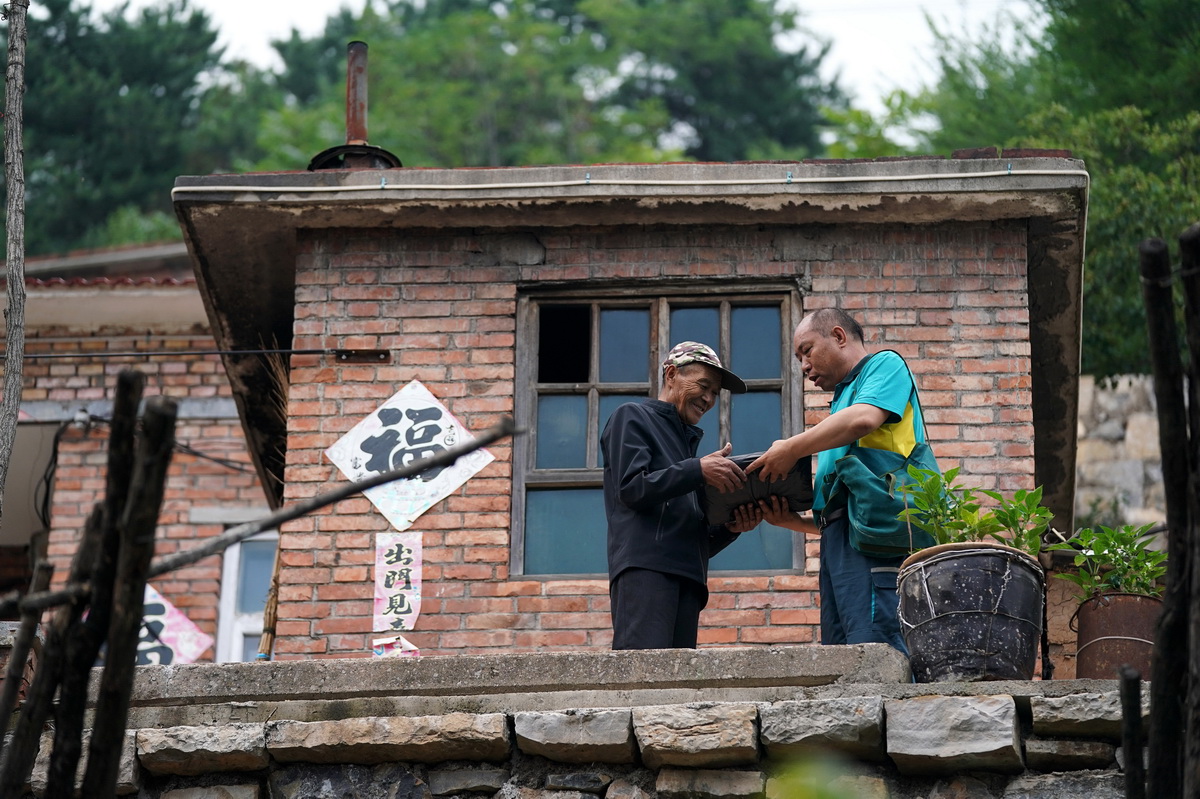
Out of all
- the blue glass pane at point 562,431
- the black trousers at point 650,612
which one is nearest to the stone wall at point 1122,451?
the blue glass pane at point 562,431

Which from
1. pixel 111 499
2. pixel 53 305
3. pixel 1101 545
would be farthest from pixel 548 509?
pixel 53 305

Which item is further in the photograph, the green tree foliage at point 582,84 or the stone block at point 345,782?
the green tree foliage at point 582,84

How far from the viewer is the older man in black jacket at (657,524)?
241 inches

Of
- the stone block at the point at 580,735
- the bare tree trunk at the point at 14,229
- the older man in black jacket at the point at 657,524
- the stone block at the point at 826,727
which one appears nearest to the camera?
the stone block at the point at 826,727

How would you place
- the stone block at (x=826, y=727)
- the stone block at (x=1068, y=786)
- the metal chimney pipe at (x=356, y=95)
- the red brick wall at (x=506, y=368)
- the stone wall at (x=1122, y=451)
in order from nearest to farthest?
the stone block at (x=1068, y=786)
the stone block at (x=826, y=727)
the red brick wall at (x=506, y=368)
the metal chimney pipe at (x=356, y=95)
the stone wall at (x=1122, y=451)

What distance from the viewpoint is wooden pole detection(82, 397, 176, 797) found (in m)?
3.40

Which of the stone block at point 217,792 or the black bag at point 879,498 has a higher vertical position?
the black bag at point 879,498

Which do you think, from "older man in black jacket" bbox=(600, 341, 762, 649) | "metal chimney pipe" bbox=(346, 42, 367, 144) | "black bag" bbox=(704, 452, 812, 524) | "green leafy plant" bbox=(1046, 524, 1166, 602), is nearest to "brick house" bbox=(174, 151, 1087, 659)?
"metal chimney pipe" bbox=(346, 42, 367, 144)

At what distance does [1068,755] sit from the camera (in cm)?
495

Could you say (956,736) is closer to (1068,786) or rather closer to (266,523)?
(1068,786)

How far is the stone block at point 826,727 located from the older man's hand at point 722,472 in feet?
4.27

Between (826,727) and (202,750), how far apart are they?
1.89 meters

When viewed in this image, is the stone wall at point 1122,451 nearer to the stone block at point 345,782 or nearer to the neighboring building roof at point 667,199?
the neighboring building roof at point 667,199

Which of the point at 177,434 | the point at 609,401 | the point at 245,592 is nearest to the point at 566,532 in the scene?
the point at 609,401
